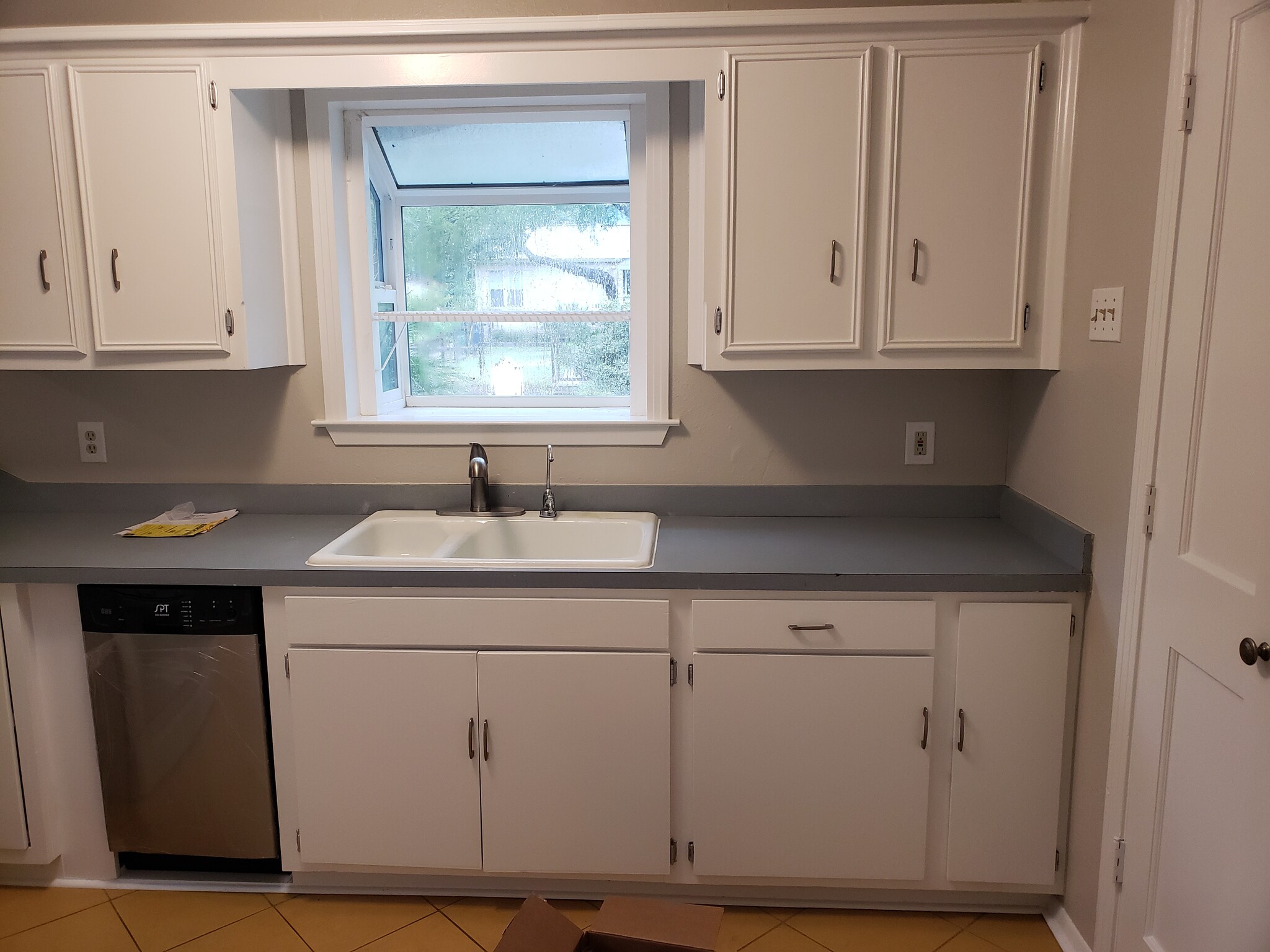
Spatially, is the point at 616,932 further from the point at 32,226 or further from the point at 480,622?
the point at 32,226

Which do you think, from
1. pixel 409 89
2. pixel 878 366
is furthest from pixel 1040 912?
pixel 409 89

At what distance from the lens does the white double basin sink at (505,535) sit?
2355 mm

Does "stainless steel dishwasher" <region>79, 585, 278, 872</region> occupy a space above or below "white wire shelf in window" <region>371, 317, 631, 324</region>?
below

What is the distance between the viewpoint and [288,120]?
2354mm

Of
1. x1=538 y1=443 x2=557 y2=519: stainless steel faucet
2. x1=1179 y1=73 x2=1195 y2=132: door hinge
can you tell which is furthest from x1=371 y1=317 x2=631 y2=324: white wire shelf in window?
x1=1179 y1=73 x2=1195 y2=132: door hinge

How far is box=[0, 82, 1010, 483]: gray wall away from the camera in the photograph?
2.40 meters

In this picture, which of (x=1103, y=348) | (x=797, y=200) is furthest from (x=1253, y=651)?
(x=797, y=200)

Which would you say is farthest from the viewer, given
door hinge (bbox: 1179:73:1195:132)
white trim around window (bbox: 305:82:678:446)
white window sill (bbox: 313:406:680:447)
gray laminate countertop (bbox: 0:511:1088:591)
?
white window sill (bbox: 313:406:680:447)

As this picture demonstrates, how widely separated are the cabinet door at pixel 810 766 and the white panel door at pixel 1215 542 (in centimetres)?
48

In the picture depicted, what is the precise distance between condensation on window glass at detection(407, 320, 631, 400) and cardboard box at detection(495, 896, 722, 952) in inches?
61.7

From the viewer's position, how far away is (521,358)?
2.66 metres

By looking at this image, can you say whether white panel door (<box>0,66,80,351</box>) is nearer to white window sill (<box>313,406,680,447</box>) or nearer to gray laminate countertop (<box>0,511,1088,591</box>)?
gray laminate countertop (<box>0,511,1088,591</box>)

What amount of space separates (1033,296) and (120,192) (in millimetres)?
2167

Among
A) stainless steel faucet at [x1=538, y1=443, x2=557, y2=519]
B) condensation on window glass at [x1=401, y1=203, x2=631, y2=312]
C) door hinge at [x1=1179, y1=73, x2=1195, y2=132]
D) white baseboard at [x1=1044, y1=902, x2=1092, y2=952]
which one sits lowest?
white baseboard at [x1=1044, y1=902, x2=1092, y2=952]
